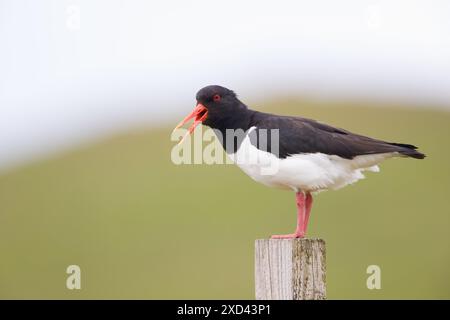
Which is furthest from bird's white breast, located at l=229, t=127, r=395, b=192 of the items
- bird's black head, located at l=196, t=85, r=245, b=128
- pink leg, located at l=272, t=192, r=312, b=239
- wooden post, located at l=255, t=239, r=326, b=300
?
wooden post, located at l=255, t=239, r=326, b=300

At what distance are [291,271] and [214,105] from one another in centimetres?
350

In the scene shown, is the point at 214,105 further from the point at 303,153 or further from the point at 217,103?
the point at 303,153

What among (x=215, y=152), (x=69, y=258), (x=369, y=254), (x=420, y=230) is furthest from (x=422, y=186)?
(x=215, y=152)

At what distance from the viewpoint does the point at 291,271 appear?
26.2 ft

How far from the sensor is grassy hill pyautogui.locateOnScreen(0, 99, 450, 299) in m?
21.9

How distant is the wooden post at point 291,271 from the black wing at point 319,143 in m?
2.15

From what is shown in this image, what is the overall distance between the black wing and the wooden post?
7.06 ft

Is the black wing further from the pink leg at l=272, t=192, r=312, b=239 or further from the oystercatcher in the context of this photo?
the pink leg at l=272, t=192, r=312, b=239

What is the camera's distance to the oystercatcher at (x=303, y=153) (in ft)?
33.1

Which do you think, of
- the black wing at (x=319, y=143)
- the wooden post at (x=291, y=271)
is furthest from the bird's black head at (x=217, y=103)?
the wooden post at (x=291, y=271)

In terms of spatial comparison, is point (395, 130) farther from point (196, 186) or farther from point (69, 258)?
point (69, 258)

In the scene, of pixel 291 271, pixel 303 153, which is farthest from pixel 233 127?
pixel 291 271

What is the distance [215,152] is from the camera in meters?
11.3
